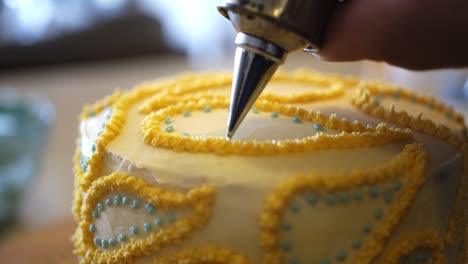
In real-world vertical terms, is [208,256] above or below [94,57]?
above

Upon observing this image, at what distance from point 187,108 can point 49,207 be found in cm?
121

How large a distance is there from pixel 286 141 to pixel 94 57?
6.80ft

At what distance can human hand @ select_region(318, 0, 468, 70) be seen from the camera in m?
0.73

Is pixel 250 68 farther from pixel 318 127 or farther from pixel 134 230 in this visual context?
pixel 134 230

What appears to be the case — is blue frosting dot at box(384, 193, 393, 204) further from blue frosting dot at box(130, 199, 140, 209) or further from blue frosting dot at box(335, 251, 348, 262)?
blue frosting dot at box(130, 199, 140, 209)

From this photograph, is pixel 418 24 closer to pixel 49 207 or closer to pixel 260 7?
pixel 260 7

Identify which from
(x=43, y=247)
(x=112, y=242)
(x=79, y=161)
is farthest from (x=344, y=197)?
(x=43, y=247)

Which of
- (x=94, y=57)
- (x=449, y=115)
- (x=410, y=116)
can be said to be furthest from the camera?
(x=94, y=57)

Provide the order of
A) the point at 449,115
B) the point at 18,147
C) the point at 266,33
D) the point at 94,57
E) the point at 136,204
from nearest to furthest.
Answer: the point at 266,33
the point at 136,204
the point at 449,115
the point at 18,147
the point at 94,57

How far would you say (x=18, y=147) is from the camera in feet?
5.49

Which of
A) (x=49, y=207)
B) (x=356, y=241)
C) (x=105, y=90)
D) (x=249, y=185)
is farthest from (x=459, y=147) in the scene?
(x=105, y=90)

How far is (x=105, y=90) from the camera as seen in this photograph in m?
2.60

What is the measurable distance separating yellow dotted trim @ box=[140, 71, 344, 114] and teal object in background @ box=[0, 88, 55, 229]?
74 centimetres

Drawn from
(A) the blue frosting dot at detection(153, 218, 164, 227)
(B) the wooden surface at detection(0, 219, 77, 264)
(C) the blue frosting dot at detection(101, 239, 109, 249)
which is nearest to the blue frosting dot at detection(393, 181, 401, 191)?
(A) the blue frosting dot at detection(153, 218, 164, 227)
